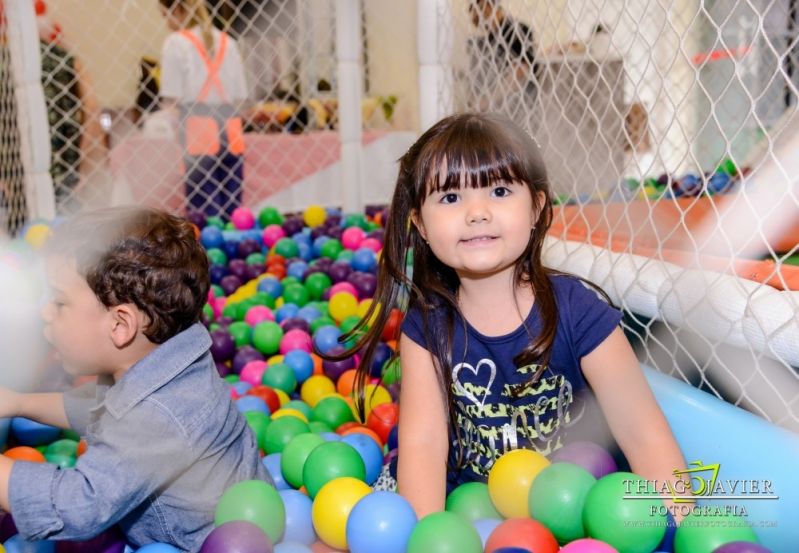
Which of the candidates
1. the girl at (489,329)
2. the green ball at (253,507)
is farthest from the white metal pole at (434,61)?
the green ball at (253,507)

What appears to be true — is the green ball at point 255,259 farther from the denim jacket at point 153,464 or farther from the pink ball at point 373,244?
the denim jacket at point 153,464

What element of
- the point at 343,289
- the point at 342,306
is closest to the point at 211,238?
the point at 343,289

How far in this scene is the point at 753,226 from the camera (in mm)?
1249

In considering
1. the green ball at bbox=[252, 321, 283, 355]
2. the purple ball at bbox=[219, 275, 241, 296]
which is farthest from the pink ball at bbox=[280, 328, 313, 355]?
the purple ball at bbox=[219, 275, 241, 296]

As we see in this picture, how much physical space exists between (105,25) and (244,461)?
365cm

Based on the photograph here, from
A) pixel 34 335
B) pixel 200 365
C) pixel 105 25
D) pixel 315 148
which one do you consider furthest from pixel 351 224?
pixel 105 25

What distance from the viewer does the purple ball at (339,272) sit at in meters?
2.20

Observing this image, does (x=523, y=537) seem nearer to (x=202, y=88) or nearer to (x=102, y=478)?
(x=102, y=478)

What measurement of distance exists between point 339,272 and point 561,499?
1376mm

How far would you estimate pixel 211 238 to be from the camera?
2.56 m

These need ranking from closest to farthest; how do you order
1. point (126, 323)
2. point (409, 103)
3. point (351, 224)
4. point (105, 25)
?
point (126, 323) → point (351, 224) → point (105, 25) → point (409, 103)

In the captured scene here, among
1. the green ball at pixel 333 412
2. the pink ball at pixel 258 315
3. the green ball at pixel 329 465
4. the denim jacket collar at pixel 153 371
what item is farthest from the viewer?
the pink ball at pixel 258 315

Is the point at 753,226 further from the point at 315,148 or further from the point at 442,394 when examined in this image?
the point at 315,148

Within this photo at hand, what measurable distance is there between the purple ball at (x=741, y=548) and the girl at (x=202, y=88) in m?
2.60
